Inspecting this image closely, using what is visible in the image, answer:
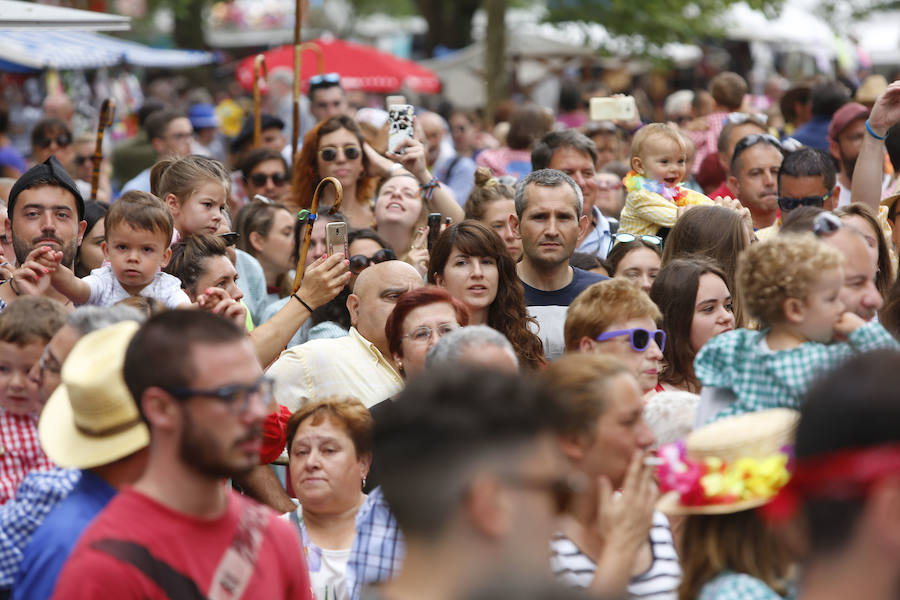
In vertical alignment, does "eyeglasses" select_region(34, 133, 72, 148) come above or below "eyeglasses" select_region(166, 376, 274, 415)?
below

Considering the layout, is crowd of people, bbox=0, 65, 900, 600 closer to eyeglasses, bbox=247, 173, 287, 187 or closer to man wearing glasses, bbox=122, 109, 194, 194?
eyeglasses, bbox=247, 173, 287, 187

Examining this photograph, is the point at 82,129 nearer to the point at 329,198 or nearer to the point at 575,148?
the point at 329,198

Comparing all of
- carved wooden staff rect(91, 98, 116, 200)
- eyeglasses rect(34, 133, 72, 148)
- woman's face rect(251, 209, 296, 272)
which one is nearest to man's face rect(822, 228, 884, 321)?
woman's face rect(251, 209, 296, 272)

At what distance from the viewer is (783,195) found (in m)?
6.99

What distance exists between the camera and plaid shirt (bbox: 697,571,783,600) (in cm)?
302

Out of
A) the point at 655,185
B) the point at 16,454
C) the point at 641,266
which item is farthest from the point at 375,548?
the point at 655,185

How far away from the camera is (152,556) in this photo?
293 centimetres

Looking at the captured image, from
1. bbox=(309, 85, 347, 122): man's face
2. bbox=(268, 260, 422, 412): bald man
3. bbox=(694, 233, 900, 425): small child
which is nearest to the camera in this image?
bbox=(694, 233, 900, 425): small child

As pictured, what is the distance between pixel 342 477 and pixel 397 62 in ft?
49.5

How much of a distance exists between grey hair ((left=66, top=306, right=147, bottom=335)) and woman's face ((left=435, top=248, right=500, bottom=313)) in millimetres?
2254

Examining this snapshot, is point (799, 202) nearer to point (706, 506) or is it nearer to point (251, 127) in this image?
point (706, 506)

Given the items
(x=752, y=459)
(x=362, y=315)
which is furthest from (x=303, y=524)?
(x=752, y=459)

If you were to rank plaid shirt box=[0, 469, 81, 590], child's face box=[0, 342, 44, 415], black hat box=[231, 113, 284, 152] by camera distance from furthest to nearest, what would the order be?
black hat box=[231, 113, 284, 152]
child's face box=[0, 342, 44, 415]
plaid shirt box=[0, 469, 81, 590]

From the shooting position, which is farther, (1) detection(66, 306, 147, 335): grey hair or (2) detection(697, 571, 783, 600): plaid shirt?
(1) detection(66, 306, 147, 335): grey hair
